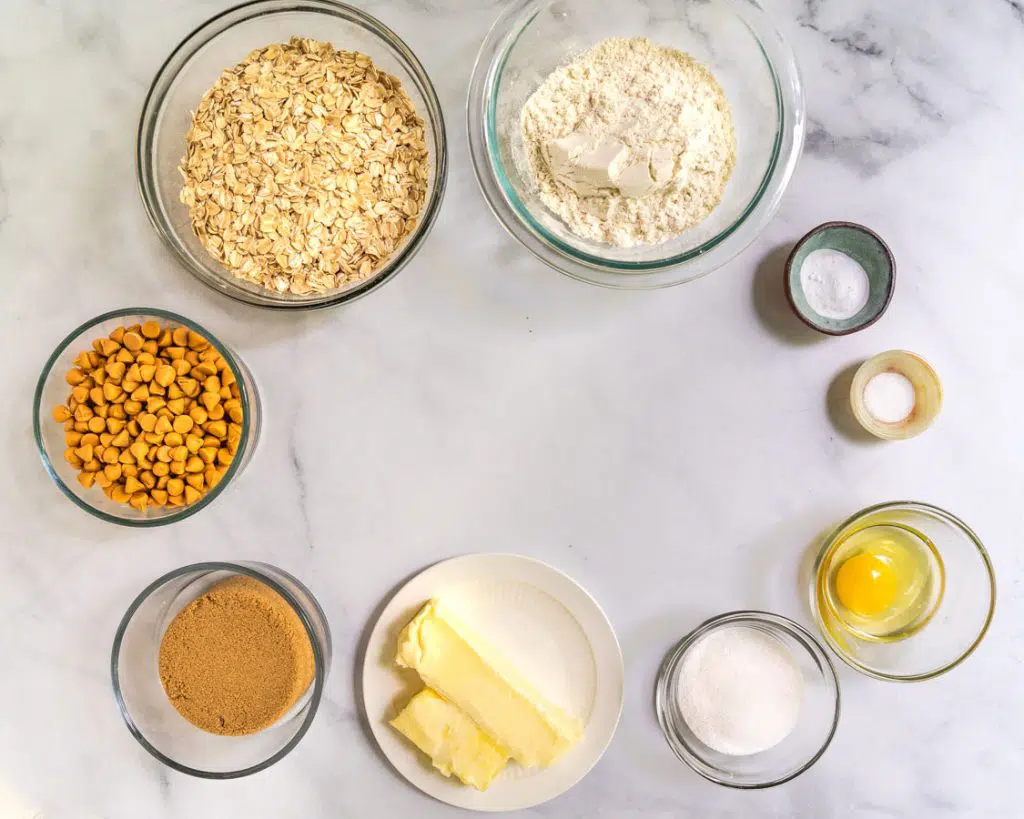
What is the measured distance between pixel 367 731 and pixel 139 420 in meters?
0.67

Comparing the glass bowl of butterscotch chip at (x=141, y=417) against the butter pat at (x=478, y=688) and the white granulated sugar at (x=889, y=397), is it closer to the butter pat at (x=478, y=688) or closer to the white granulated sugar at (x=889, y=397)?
the butter pat at (x=478, y=688)

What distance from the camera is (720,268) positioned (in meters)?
1.31

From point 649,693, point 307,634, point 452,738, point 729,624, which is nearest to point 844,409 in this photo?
point 729,624

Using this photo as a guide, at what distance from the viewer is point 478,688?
4.19 ft

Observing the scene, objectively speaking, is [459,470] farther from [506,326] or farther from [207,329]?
[207,329]

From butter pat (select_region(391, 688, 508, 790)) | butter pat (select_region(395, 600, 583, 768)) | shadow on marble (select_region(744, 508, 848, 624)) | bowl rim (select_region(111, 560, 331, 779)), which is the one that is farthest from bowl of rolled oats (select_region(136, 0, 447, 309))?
shadow on marble (select_region(744, 508, 848, 624))

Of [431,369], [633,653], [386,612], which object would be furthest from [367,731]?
[431,369]

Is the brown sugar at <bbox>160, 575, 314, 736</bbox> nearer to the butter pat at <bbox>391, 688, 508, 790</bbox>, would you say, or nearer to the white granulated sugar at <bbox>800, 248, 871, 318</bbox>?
the butter pat at <bbox>391, 688, 508, 790</bbox>

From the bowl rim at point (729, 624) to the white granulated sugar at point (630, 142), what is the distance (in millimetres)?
661

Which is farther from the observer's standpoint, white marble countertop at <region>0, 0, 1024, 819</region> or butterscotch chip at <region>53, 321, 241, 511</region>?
white marble countertop at <region>0, 0, 1024, 819</region>

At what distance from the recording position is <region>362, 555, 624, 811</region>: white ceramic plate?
1.33 m

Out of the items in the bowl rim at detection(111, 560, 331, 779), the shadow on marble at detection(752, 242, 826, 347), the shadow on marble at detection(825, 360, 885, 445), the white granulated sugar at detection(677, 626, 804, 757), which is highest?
the shadow on marble at detection(752, 242, 826, 347)

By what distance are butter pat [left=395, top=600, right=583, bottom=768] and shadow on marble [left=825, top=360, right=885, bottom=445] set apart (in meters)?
0.72

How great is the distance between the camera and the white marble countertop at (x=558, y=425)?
1325mm
